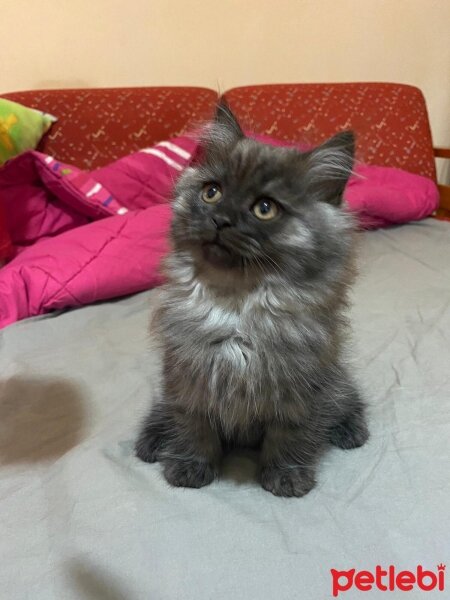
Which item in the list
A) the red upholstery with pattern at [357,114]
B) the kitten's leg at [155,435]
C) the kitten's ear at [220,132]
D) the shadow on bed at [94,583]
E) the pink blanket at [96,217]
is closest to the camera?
the shadow on bed at [94,583]

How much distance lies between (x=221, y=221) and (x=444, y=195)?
7.32 feet

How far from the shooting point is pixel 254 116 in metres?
2.44

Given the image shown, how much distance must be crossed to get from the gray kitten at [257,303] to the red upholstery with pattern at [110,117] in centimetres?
144

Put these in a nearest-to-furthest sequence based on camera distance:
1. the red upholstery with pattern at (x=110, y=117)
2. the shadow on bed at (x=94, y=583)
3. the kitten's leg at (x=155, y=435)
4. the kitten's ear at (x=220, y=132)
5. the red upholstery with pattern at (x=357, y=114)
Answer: the shadow on bed at (x=94, y=583) < the kitten's ear at (x=220, y=132) < the kitten's leg at (x=155, y=435) < the red upholstery with pattern at (x=110, y=117) < the red upholstery with pattern at (x=357, y=114)

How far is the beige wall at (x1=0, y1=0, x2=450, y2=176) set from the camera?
2.22 meters

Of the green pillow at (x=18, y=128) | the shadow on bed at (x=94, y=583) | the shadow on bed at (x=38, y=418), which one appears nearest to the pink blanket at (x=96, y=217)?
the green pillow at (x=18, y=128)

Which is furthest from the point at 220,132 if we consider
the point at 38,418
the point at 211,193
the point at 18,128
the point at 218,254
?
the point at 18,128

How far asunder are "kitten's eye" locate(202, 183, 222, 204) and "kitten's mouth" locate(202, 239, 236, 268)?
3.3 inches

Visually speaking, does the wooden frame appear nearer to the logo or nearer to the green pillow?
the green pillow

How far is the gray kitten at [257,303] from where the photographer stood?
82 centimetres

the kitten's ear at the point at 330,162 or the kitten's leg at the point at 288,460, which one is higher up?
the kitten's ear at the point at 330,162

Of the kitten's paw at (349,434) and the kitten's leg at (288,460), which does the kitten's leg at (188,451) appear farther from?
the kitten's paw at (349,434)

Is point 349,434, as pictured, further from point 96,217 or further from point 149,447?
point 96,217

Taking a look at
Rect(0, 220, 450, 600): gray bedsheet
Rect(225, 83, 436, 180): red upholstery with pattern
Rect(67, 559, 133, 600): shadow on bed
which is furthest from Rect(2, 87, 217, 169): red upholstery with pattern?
Rect(67, 559, 133, 600): shadow on bed
